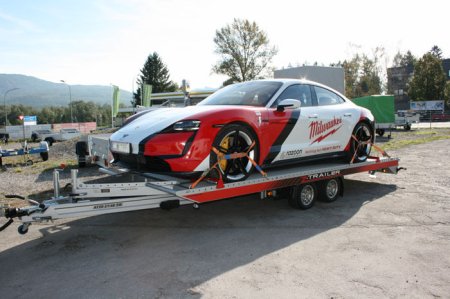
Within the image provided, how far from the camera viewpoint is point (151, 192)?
4254 mm

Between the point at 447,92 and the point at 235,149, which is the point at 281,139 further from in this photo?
the point at 447,92

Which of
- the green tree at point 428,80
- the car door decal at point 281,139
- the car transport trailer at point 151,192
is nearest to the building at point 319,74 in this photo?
the car transport trailer at point 151,192

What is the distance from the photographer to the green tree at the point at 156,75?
2394 inches

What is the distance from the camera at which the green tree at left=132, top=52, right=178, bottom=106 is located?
60812 mm

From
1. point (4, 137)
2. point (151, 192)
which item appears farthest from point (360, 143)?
point (4, 137)

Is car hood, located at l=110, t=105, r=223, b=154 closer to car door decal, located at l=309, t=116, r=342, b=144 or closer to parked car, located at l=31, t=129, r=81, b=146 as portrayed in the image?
car door decal, located at l=309, t=116, r=342, b=144

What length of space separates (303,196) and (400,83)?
2787 inches

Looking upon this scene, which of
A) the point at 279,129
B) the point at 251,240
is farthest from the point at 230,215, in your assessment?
the point at 279,129

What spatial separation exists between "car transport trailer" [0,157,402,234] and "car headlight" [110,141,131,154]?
343 millimetres

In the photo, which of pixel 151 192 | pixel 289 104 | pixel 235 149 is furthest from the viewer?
pixel 289 104

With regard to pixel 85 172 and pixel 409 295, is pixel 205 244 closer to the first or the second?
pixel 409 295

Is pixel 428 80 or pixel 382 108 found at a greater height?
pixel 428 80

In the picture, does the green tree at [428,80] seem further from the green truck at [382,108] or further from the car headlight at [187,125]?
the car headlight at [187,125]

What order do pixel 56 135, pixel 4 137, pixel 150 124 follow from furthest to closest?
pixel 4 137 → pixel 56 135 → pixel 150 124
